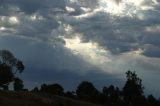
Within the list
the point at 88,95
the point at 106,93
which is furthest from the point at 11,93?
the point at 106,93

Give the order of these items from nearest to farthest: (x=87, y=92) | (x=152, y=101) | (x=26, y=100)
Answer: (x=26, y=100)
(x=152, y=101)
(x=87, y=92)

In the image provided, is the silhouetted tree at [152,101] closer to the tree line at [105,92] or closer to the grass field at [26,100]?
the tree line at [105,92]

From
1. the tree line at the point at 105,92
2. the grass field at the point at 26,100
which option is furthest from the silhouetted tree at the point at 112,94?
the grass field at the point at 26,100

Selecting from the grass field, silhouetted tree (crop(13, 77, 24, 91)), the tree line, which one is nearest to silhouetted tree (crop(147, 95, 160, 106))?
the tree line

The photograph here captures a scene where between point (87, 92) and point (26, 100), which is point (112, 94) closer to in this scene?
point (87, 92)

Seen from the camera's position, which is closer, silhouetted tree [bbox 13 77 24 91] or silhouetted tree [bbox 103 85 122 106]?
silhouetted tree [bbox 13 77 24 91]

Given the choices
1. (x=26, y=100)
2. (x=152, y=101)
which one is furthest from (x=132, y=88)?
(x=26, y=100)

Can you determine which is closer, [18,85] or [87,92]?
[18,85]

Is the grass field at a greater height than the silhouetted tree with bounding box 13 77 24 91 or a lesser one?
lesser

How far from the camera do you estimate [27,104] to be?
376 ft

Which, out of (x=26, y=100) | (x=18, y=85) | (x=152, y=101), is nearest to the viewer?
(x=26, y=100)

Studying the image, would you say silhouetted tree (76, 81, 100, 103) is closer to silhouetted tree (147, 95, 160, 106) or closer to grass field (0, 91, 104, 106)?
silhouetted tree (147, 95, 160, 106)

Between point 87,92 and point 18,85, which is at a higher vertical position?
point 87,92

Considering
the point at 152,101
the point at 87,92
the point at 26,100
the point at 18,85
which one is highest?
the point at 87,92
